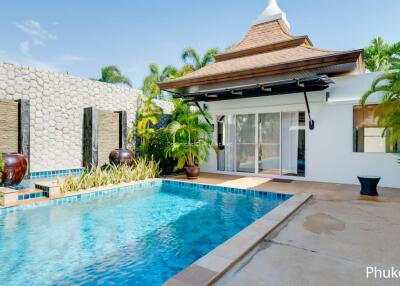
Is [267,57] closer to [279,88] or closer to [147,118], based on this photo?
[279,88]

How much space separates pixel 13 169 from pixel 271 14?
14007 mm

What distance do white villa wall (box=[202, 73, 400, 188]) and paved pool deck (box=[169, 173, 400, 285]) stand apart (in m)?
2.25

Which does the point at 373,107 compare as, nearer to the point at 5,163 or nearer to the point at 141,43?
the point at 5,163

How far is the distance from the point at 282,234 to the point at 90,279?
308 cm

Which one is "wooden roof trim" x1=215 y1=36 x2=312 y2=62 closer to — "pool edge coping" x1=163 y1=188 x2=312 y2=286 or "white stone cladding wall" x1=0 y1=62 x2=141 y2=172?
"white stone cladding wall" x1=0 y1=62 x2=141 y2=172

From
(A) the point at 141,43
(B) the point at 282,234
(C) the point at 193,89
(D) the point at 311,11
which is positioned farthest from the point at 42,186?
→ (D) the point at 311,11

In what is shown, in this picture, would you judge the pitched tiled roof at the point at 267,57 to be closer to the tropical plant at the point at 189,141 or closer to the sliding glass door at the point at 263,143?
the tropical plant at the point at 189,141

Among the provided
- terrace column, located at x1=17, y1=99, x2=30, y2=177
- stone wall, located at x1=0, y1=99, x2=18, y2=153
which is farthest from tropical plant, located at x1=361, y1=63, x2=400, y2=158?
stone wall, located at x1=0, y1=99, x2=18, y2=153

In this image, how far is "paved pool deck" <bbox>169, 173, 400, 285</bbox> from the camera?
295cm

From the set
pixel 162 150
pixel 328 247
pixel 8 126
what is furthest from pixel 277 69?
pixel 8 126

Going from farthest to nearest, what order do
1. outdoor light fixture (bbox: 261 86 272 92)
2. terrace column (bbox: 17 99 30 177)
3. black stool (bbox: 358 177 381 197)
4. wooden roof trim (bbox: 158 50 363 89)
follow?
terrace column (bbox: 17 99 30 177) → outdoor light fixture (bbox: 261 86 272 92) → wooden roof trim (bbox: 158 50 363 89) → black stool (bbox: 358 177 381 197)

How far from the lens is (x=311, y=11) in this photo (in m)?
12.2

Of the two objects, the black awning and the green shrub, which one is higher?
the black awning

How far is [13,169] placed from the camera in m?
7.84
